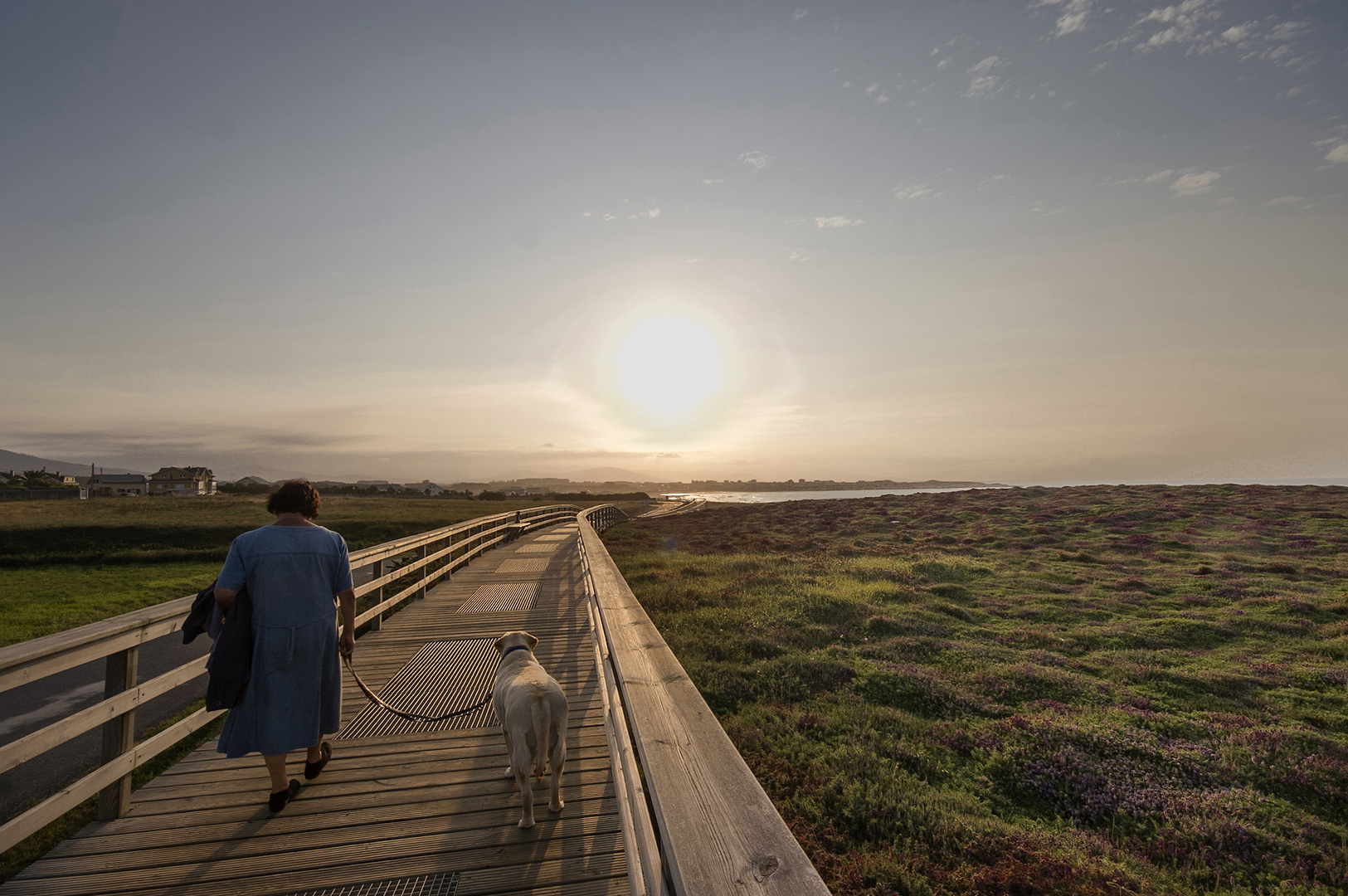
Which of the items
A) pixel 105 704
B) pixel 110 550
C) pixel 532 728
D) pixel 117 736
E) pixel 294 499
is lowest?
pixel 110 550

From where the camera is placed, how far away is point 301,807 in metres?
3.73

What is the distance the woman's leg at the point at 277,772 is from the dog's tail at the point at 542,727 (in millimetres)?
1645

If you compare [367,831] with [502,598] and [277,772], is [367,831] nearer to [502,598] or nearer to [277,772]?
[277,772]

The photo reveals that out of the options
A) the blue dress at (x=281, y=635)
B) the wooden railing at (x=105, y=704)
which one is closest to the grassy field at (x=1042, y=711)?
the blue dress at (x=281, y=635)

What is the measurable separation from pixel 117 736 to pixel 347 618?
1.40 metres

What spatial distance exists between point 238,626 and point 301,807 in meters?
1.32

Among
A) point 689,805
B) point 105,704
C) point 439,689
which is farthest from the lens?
point 439,689

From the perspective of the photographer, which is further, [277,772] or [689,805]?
[277,772]

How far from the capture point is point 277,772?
364 cm

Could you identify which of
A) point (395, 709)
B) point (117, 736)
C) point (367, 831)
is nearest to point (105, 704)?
point (117, 736)

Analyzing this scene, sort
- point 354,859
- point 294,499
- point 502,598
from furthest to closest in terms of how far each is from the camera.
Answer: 1. point 502,598
2. point 294,499
3. point 354,859

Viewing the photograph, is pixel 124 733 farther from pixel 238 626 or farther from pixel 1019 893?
pixel 1019 893

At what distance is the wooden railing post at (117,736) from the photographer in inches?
139

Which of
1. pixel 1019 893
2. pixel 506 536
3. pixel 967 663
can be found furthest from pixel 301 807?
pixel 506 536
